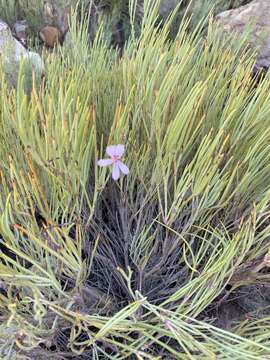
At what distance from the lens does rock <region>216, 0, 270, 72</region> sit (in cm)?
214

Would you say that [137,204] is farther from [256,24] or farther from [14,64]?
[256,24]

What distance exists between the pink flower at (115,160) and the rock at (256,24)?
3.76 ft

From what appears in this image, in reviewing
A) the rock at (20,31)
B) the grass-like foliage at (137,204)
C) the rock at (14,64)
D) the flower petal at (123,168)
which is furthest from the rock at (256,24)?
the flower petal at (123,168)

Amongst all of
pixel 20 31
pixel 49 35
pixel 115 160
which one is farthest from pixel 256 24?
pixel 115 160

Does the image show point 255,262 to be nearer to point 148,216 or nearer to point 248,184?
point 248,184

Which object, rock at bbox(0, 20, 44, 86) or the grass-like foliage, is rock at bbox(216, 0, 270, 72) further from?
rock at bbox(0, 20, 44, 86)

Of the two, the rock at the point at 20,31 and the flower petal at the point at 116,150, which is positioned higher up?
the flower petal at the point at 116,150

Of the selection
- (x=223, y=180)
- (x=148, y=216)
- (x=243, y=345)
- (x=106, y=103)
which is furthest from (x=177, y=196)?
(x=106, y=103)

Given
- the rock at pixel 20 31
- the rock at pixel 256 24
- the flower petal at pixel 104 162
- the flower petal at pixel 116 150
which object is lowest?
the rock at pixel 20 31

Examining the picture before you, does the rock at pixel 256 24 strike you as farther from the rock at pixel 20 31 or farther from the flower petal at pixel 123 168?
the flower petal at pixel 123 168

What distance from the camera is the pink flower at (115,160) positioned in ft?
3.82

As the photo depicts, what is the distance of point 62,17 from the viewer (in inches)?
104

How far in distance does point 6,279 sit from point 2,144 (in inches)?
17.3

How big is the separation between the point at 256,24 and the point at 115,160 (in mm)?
1380
